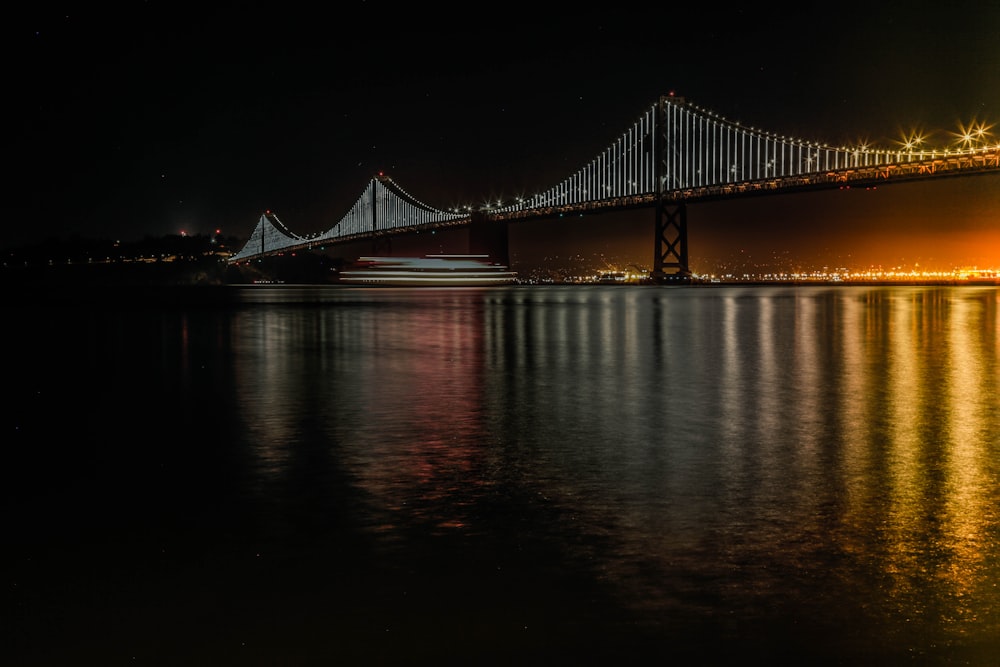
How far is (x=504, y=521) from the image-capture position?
169 inches

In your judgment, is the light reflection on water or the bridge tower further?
the bridge tower

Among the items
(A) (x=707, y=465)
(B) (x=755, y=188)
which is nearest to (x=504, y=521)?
(A) (x=707, y=465)

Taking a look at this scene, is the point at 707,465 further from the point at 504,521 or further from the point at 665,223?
the point at 665,223

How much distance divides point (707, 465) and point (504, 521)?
64.9 inches

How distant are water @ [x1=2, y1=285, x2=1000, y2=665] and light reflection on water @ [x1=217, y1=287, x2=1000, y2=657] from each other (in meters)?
0.02

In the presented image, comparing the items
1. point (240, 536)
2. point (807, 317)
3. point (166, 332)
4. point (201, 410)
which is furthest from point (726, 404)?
point (807, 317)

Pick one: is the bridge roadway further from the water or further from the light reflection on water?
the water

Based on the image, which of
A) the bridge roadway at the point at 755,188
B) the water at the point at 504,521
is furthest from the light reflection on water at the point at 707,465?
the bridge roadway at the point at 755,188

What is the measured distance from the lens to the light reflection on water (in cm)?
333

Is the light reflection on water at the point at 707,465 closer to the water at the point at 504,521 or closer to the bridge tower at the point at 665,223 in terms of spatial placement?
the water at the point at 504,521

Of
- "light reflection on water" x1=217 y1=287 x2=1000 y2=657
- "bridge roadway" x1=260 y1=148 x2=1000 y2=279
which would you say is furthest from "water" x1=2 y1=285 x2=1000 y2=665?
"bridge roadway" x1=260 y1=148 x2=1000 y2=279

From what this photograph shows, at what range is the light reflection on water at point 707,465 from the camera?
3334mm

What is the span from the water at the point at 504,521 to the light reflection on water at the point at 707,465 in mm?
20

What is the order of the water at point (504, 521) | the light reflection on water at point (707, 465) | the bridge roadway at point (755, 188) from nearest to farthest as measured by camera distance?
the water at point (504, 521), the light reflection on water at point (707, 465), the bridge roadway at point (755, 188)
